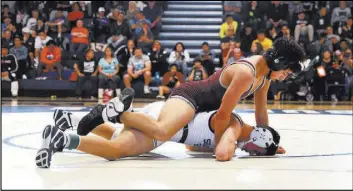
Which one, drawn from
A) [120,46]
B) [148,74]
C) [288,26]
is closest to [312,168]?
[148,74]

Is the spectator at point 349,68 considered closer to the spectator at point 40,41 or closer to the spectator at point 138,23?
the spectator at point 138,23

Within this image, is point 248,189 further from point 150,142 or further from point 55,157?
point 55,157

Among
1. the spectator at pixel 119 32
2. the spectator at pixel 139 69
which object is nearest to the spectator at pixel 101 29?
the spectator at pixel 119 32

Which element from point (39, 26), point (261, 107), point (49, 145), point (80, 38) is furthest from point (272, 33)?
point (49, 145)

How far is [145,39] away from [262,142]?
8.87 m

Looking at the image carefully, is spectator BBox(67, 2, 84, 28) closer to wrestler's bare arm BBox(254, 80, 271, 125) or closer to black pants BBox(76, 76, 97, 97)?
black pants BBox(76, 76, 97, 97)

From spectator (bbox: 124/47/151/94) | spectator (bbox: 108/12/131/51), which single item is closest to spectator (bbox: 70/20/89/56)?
spectator (bbox: 108/12/131/51)

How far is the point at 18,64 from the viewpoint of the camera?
12273 mm

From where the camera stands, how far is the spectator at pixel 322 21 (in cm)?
1359

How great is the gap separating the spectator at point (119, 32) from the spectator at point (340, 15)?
485 centimetres

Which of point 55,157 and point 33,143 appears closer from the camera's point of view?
point 55,157

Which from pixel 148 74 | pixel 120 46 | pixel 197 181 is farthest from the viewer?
pixel 120 46

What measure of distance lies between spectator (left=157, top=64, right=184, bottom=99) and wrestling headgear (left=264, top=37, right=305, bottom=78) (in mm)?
7733

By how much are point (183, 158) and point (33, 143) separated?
4.61 feet
